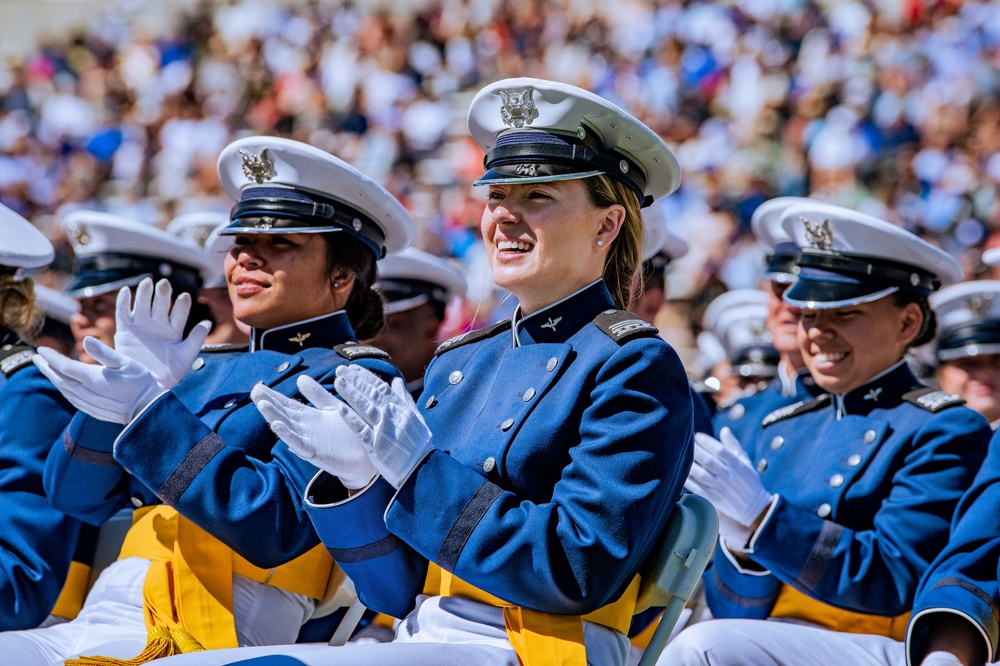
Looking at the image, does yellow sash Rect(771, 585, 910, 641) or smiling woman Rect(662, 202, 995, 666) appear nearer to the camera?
smiling woman Rect(662, 202, 995, 666)

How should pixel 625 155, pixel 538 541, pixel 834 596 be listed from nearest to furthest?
pixel 538 541 → pixel 625 155 → pixel 834 596

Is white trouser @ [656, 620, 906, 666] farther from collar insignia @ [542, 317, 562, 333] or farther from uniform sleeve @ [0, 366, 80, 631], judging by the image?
uniform sleeve @ [0, 366, 80, 631]

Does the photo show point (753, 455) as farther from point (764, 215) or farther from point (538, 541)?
point (538, 541)

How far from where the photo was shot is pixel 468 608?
107 inches

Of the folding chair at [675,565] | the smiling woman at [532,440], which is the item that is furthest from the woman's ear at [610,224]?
the folding chair at [675,565]

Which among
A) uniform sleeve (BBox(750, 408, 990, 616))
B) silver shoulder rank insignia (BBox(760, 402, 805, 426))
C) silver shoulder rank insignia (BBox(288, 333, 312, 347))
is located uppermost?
silver shoulder rank insignia (BBox(288, 333, 312, 347))

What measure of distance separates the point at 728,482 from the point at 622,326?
103 cm

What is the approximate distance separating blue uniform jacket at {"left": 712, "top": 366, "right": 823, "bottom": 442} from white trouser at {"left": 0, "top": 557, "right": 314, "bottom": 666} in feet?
6.55

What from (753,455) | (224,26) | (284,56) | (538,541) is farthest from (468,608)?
(224,26)

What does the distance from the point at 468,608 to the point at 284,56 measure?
15047 mm

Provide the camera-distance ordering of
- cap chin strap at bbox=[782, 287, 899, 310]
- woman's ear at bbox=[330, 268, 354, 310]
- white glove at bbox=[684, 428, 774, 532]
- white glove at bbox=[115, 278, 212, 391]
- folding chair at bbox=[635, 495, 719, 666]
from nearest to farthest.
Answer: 1. folding chair at bbox=[635, 495, 719, 666]
2. white glove at bbox=[115, 278, 212, 391]
3. white glove at bbox=[684, 428, 774, 532]
4. woman's ear at bbox=[330, 268, 354, 310]
5. cap chin strap at bbox=[782, 287, 899, 310]

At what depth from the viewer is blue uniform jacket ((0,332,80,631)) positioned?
12.1ft

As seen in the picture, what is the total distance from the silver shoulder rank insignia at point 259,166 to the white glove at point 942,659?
2.20m

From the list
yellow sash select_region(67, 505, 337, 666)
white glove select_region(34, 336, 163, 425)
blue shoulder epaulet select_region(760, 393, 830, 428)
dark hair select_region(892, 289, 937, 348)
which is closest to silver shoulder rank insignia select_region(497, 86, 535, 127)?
white glove select_region(34, 336, 163, 425)
